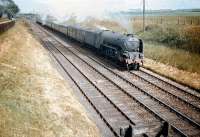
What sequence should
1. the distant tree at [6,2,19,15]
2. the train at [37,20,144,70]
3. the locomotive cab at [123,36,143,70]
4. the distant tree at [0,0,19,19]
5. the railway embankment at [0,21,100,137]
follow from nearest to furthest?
the railway embankment at [0,21,100,137] < the locomotive cab at [123,36,143,70] < the train at [37,20,144,70] < the distant tree at [0,0,19,19] < the distant tree at [6,2,19,15]

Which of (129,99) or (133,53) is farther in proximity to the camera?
(133,53)

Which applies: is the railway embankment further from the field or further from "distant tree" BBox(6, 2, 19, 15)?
"distant tree" BBox(6, 2, 19, 15)

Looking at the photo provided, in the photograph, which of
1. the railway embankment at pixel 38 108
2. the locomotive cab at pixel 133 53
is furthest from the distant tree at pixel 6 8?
the railway embankment at pixel 38 108

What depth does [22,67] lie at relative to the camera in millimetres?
22797

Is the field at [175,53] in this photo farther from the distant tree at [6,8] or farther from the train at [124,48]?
the distant tree at [6,8]

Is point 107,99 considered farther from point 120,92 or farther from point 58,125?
point 58,125

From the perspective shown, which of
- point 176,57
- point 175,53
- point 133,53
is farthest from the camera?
point 175,53

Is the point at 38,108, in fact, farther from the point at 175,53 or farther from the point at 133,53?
the point at 175,53

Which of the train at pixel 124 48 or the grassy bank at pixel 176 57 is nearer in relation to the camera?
the train at pixel 124 48

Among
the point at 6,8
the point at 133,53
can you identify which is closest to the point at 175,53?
the point at 133,53

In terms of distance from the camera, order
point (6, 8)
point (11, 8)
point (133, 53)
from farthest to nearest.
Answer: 1. point (11, 8)
2. point (6, 8)
3. point (133, 53)

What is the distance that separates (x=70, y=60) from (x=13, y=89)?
15037mm

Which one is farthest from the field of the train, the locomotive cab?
the train

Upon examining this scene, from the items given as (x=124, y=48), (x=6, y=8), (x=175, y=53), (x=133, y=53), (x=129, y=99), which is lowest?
(x=129, y=99)
